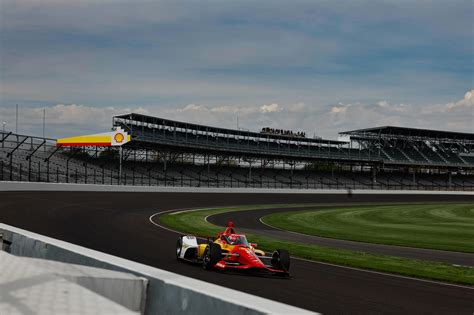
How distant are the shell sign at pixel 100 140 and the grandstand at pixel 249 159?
5.36ft

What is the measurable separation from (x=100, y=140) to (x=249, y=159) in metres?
Result: 28.5

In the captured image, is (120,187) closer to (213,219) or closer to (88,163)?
(88,163)

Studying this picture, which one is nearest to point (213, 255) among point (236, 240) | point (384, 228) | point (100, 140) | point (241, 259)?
point (241, 259)

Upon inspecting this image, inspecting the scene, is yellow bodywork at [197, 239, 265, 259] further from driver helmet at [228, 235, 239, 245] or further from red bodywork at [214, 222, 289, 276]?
driver helmet at [228, 235, 239, 245]

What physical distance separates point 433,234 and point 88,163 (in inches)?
1979

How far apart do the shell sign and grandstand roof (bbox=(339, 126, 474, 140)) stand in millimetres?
50805

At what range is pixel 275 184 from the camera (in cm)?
7981

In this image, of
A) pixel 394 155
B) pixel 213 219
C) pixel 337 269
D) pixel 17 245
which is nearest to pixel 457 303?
pixel 337 269

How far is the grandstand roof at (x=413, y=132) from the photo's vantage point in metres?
99.2

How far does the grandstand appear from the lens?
2407 inches

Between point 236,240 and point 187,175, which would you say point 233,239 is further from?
point 187,175

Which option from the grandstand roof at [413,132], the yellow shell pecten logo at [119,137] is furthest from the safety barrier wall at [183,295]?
the grandstand roof at [413,132]

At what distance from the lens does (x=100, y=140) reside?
63.9 m

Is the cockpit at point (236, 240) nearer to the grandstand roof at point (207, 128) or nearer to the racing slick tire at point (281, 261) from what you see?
the racing slick tire at point (281, 261)
